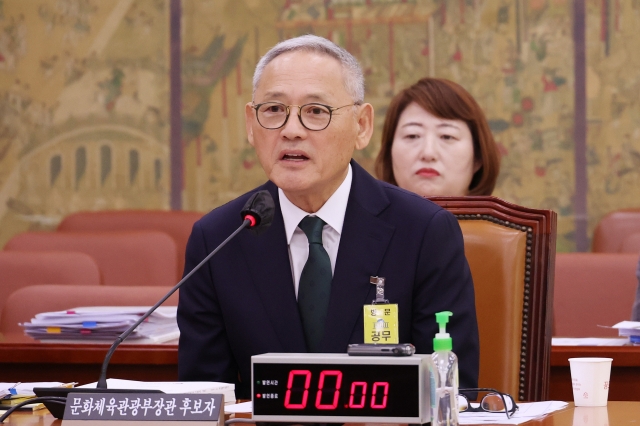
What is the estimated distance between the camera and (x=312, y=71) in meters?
1.96

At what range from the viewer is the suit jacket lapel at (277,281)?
194 centimetres

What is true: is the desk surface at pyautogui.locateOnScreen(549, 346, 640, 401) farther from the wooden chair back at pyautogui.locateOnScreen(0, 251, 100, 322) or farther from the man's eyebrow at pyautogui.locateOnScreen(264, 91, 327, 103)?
the wooden chair back at pyautogui.locateOnScreen(0, 251, 100, 322)

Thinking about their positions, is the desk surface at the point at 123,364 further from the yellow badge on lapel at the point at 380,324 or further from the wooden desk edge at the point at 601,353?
the yellow badge on lapel at the point at 380,324

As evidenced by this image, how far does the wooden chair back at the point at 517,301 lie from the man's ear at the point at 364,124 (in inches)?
14.7

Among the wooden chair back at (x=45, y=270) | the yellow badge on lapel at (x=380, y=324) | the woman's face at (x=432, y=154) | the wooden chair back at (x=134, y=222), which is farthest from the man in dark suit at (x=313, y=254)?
the wooden chair back at (x=134, y=222)

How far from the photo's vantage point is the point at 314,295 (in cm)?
196

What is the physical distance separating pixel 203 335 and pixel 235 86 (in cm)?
359

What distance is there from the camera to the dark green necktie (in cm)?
195

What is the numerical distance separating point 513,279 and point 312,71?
672 millimetres

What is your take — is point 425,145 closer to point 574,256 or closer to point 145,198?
point 574,256

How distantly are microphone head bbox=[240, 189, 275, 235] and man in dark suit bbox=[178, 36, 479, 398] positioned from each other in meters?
0.34

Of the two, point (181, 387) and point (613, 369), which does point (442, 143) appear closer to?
A: point (613, 369)

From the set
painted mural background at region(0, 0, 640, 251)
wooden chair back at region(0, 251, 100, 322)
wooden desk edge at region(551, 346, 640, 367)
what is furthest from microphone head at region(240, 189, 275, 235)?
painted mural background at region(0, 0, 640, 251)

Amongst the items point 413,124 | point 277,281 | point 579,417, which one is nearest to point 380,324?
point 579,417
